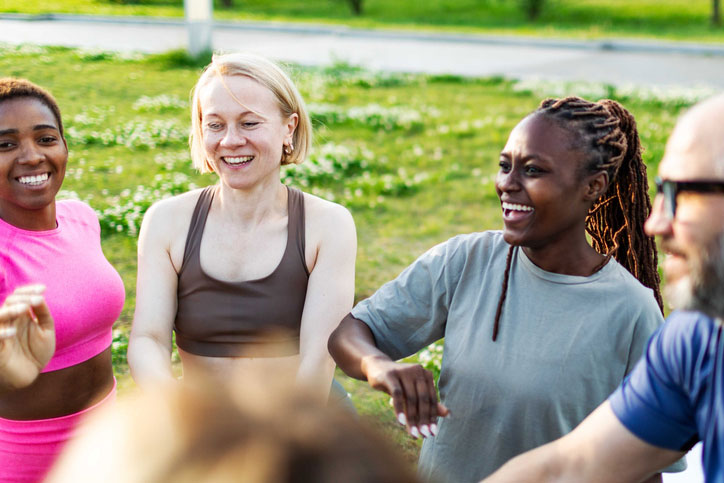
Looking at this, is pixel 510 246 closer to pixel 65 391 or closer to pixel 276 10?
pixel 65 391

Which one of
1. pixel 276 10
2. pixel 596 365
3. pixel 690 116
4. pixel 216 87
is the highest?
pixel 690 116

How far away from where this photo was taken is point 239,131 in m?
3.23

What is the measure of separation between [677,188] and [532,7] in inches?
1070

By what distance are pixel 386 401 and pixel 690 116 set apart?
3.48 m

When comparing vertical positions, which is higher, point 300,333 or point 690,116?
point 690,116

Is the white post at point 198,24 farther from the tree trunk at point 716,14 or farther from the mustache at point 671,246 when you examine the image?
the tree trunk at point 716,14

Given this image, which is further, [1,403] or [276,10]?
[276,10]

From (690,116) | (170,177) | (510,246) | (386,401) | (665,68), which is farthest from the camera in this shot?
(665,68)

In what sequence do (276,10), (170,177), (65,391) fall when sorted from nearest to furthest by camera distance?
(65,391), (170,177), (276,10)

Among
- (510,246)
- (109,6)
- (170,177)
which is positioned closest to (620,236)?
(510,246)

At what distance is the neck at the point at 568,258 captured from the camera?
252 centimetres

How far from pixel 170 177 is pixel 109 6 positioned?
47.2 feet

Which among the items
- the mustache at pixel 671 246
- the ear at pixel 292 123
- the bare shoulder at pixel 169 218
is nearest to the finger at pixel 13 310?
the bare shoulder at pixel 169 218

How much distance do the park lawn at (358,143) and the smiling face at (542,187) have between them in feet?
7.58
